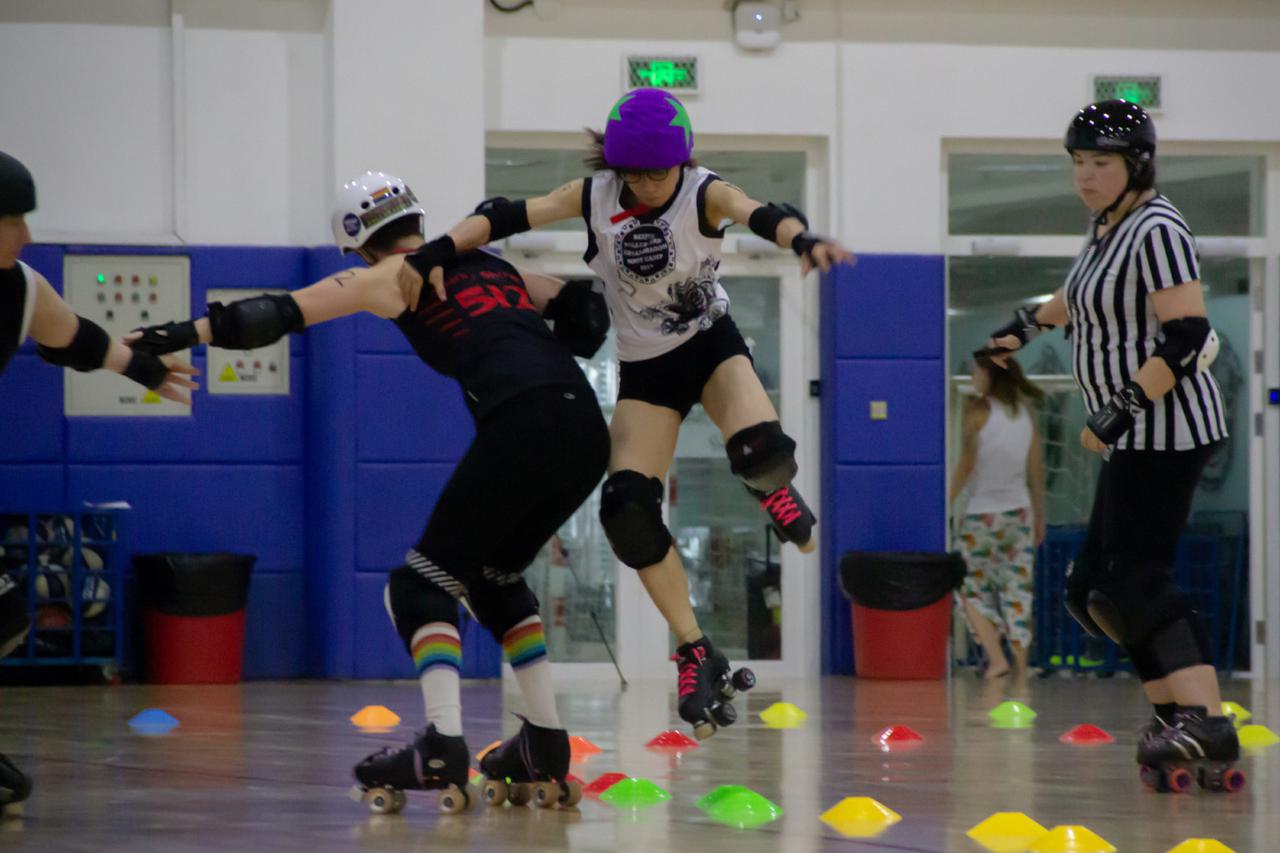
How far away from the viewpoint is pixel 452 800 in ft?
10.6

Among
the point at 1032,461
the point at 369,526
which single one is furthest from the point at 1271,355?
the point at 369,526

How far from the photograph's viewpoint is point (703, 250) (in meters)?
3.62

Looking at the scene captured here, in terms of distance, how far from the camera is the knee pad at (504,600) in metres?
3.39

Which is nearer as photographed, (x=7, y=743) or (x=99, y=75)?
(x=7, y=743)

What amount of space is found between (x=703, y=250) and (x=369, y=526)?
4.00 m

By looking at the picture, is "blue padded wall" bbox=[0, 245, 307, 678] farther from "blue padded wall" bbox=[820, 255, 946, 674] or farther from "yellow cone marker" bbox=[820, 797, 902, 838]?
"yellow cone marker" bbox=[820, 797, 902, 838]

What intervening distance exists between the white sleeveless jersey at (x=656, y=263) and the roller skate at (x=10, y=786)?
5.34ft

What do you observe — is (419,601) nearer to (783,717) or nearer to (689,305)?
(689,305)

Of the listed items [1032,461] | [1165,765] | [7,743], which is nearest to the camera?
[1165,765]

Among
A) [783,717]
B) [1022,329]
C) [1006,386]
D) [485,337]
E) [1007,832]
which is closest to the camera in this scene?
[1007,832]

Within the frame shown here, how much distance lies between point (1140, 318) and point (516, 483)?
1.58 metres

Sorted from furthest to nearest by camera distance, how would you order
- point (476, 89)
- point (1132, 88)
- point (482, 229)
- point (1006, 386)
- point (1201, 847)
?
point (1132, 88) < point (1006, 386) < point (476, 89) < point (482, 229) < point (1201, 847)

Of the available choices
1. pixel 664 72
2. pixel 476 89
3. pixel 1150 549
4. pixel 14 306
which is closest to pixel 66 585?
pixel 476 89

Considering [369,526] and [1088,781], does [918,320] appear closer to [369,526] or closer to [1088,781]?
[369,526]
